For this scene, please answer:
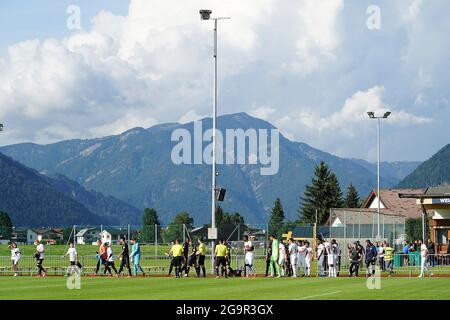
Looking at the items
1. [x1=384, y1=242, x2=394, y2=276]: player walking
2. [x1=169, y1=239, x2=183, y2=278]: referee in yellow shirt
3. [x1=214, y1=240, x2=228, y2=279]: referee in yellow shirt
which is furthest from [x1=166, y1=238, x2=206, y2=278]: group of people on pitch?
[x1=384, y1=242, x2=394, y2=276]: player walking

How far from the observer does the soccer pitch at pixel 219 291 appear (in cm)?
2794

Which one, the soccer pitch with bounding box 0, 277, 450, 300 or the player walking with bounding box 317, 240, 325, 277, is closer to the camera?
the soccer pitch with bounding box 0, 277, 450, 300

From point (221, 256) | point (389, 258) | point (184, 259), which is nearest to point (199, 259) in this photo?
point (184, 259)

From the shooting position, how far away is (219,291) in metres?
31.2

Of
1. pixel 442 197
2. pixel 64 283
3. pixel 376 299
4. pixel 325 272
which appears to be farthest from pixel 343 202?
pixel 376 299

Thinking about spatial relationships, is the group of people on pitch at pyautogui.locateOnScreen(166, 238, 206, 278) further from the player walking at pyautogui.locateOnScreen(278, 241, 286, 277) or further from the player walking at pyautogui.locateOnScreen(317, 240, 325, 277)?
the player walking at pyautogui.locateOnScreen(317, 240, 325, 277)

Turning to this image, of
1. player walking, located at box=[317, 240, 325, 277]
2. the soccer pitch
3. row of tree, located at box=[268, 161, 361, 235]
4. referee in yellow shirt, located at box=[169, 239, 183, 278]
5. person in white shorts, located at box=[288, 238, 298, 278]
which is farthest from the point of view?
row of tree, located at box=[268, 161, 361, 235]

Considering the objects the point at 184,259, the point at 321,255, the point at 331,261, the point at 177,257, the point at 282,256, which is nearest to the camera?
the point at 177,257

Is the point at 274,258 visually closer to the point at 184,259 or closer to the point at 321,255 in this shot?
the point at 321,255

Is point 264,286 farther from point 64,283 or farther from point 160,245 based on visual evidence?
point 160,245

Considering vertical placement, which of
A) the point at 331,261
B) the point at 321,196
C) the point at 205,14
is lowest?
the point at 331,261

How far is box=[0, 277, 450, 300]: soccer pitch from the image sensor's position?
27938 mm

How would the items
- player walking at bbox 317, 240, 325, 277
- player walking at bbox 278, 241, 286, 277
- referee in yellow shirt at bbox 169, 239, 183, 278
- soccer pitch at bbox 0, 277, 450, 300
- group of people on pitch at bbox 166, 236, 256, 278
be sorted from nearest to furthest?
1. soccer pitch at bbox 0, 277, 450, 300
2. referee in yellow shirt at bbox 169, 239, 183, 278
3. group of people on pitch at bbox 166, 236, 256, 278
4. player walking at bbox 278, 241, 286, 277
5. player walking at bbox 317, 240, 325, 277

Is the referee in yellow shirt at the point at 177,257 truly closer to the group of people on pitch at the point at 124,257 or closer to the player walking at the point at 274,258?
the group of people on pitch at the point at 124,257
